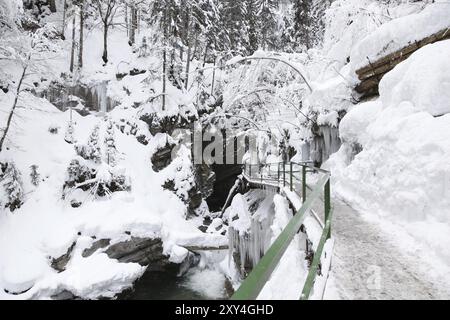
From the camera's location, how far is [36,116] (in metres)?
22.6

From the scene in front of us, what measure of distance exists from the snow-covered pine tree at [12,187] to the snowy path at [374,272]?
54.8 feet

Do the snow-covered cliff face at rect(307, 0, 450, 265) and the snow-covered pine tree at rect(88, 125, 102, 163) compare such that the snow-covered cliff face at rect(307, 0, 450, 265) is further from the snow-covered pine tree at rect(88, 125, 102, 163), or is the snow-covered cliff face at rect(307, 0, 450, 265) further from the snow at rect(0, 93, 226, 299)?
the snow-covered pine tree at rect(88, 125, 102, 163)

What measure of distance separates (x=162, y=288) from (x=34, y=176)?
9.38 m

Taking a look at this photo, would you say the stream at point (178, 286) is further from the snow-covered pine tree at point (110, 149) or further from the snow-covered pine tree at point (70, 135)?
the snow-covered pine tree at point (70, 135)

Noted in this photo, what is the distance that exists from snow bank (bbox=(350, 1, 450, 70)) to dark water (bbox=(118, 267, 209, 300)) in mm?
12346

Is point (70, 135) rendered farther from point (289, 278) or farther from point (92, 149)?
point (289, 278)

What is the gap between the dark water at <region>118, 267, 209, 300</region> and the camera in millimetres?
16078

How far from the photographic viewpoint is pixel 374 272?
4.34 meters

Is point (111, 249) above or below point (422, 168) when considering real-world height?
below
